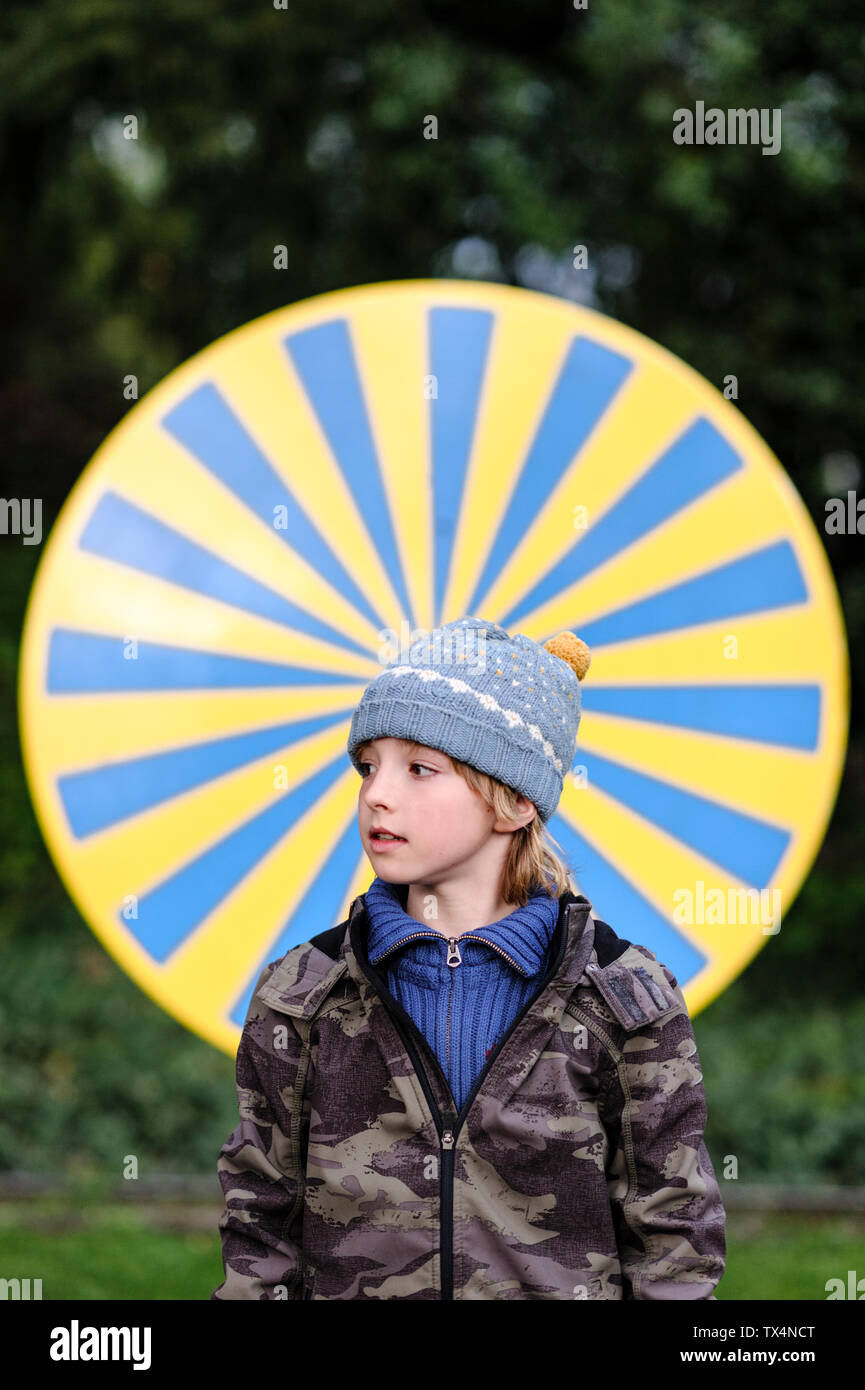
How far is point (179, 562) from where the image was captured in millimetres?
2129

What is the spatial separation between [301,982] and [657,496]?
92 cm

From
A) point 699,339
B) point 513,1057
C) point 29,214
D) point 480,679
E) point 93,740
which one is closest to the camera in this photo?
point 513,1057

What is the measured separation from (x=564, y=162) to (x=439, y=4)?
852 mm

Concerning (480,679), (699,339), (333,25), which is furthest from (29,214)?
(480,679)

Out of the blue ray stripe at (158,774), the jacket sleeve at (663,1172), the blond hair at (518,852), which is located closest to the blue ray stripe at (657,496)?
the blue ray stripe at (158,774)

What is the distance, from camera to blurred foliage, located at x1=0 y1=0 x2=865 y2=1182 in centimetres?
520

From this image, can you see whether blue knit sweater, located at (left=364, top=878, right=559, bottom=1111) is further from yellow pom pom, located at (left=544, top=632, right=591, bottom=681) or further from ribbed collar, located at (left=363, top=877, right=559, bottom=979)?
yellow pom pom, located at (left=544, top=632, right=591, bottom=681)

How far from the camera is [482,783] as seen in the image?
1.70 m

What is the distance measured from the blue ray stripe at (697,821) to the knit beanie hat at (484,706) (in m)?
0.33

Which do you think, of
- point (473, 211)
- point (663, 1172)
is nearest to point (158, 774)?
point (663, 1172)

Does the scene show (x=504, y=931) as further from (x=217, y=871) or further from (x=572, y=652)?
(x=217, y=871)

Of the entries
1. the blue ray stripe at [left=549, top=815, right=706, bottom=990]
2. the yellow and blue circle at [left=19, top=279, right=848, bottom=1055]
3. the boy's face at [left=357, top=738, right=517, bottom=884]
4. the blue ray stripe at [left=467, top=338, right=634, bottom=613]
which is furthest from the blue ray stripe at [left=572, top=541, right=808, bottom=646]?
the boy's face at [left=357, top=738, right=517, bottom=884]

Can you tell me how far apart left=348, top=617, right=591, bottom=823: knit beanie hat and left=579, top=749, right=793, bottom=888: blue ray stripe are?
13.2 inches

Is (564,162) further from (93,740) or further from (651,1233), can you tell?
(651,1233)
